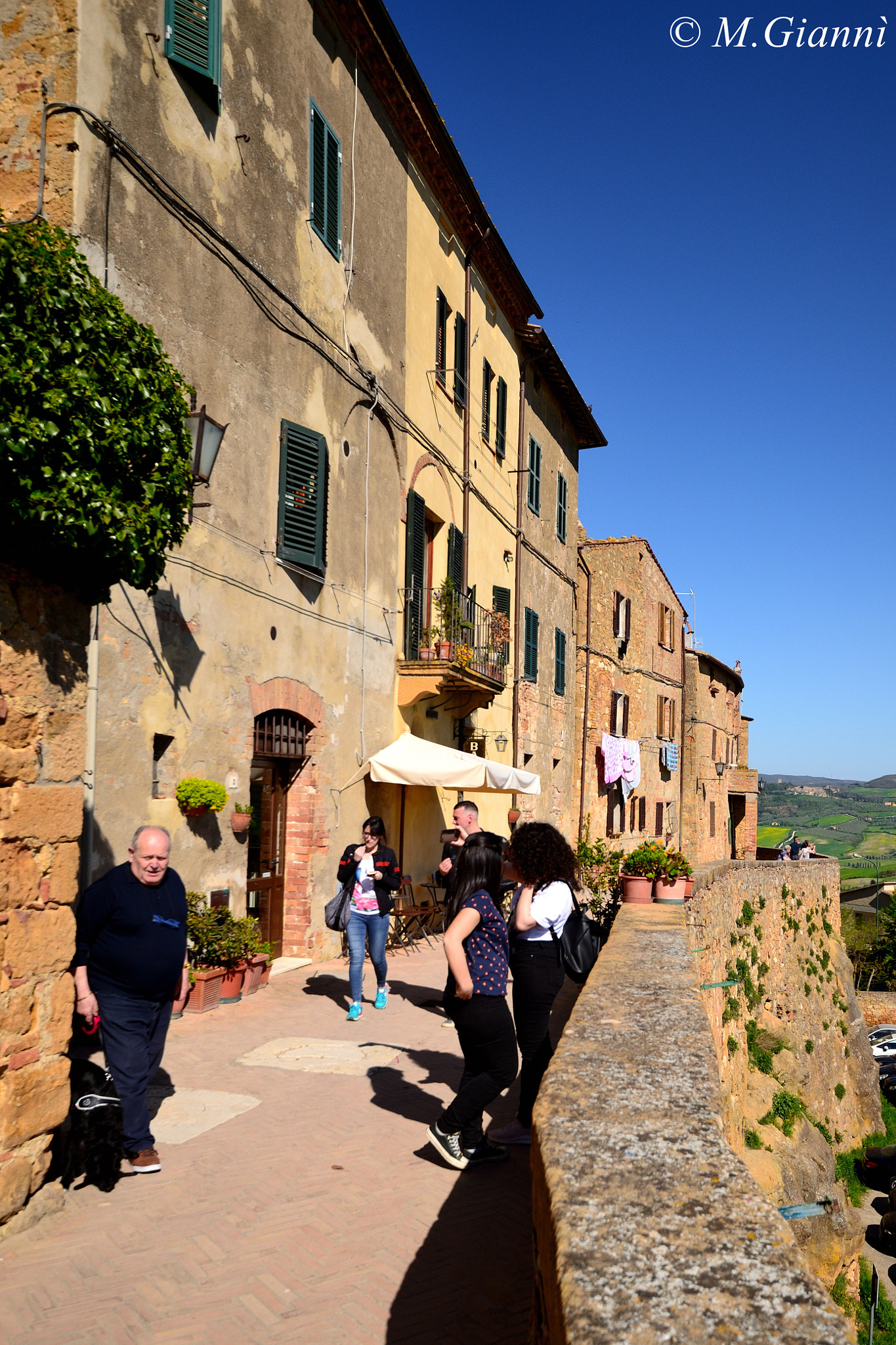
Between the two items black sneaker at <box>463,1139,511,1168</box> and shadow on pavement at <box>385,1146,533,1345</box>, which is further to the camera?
black sneaker at <box>463,1139,511,1168</box>

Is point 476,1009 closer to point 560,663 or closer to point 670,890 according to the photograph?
point 670,890

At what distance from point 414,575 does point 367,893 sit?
22.4ft

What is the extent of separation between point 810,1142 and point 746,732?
36.5 m

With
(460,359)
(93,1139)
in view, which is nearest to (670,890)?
(93,1139)

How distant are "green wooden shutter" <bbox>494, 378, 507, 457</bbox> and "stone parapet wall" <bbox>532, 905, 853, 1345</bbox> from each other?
1627cm

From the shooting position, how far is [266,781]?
408 inches

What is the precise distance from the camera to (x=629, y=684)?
30.1m

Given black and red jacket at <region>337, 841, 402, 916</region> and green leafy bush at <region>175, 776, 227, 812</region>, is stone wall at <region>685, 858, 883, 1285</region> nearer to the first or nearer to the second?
black and red jacket at <region>337, 841, 402, 916</region>

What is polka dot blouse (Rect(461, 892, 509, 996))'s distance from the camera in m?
4.99

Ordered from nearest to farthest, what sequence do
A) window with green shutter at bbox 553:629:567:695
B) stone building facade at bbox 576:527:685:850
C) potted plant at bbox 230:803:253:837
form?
potted plant at bbox 230:803:253:837
window with green shutter at bbox 553:629:567:695
stone building facade at bbox 576:527:685:850

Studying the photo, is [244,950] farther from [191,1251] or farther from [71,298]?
[71,298]

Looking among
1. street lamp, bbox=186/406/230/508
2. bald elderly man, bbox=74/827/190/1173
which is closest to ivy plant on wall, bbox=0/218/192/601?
bald elderly man, bbox=74/827/190/1173

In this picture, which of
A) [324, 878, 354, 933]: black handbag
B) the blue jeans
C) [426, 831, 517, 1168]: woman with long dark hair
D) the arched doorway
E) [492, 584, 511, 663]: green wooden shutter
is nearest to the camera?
[426, 831, 517, 1168]: woman with long dark hair

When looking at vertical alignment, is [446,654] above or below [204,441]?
below
